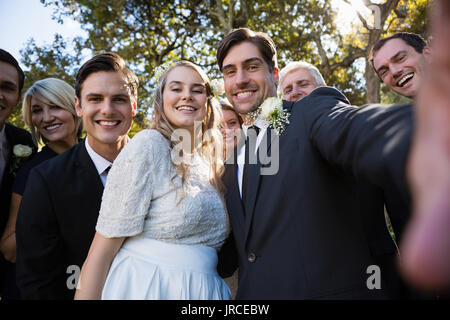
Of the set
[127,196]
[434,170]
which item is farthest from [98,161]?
[434,170]

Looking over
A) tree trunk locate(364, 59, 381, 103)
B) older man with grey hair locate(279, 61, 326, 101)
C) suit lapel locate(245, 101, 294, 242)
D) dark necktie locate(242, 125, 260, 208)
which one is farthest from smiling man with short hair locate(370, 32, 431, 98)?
tree trunk locate(364, 59, 381, 103)

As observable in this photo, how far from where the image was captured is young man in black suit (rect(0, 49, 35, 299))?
3490mm

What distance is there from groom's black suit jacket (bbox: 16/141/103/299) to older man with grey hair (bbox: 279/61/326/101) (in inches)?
125

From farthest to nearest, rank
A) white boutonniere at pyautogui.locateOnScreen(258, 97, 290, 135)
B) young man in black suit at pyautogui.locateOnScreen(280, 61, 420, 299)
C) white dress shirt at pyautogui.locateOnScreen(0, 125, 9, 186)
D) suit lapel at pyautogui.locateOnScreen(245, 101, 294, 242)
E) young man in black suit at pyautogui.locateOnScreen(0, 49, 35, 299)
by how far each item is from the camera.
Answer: white dress shirt at pyautogui.locateOnScreen(0, 125, 9, 186)
young man in black suit at pyautogui.locateOnScreen(0, 49, 35, 299)
young man in black suit at pyautogui.locateOnScreen(280, 61, 420, 299)
white boutonniere at pyautogui.locateOnScreen(258, 97, 290, 135)
suit lapel at pyautogui.locateOnScreen(245, 101, 294, 242)

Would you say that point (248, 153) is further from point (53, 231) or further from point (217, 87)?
point (53, 231)

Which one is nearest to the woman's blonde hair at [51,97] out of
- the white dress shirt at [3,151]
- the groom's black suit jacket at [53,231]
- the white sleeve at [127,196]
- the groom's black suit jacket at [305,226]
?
the white dress shirt at [3,151]

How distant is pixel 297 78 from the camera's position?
16.0 ft

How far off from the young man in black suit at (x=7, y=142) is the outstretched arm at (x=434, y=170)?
3860 mm

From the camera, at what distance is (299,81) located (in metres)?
4.88

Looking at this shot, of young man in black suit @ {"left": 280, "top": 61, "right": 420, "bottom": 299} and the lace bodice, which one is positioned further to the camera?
young man in black suit @ {"left": 280, "top": 61, "right": 420, "bottom": 299}

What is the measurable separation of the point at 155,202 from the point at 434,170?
2272 millimetres

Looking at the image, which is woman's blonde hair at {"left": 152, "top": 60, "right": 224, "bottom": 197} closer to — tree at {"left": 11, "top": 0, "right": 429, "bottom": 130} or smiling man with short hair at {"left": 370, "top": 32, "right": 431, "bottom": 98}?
smiling man with short hair at {"left": 370, "top": 32, "right": 431, "bottom": 98}

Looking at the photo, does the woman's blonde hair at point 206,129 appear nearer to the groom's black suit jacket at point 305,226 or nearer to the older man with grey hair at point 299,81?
the groom's black suit jacket at point 305,226

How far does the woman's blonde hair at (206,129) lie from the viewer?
2860mm
